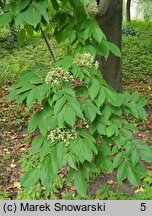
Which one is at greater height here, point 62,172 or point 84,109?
point 84,109

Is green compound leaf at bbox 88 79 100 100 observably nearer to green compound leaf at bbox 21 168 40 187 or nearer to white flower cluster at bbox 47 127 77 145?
white flower cluster at bbox 47 127 77 145

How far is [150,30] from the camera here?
14.6 metres

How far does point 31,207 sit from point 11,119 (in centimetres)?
328

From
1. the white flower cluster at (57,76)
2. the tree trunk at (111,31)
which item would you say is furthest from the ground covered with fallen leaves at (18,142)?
the white flower cluster at (57,76)

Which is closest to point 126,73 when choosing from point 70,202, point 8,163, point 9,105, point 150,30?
point 9,105

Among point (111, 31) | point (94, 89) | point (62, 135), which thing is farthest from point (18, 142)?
point (94, 89)

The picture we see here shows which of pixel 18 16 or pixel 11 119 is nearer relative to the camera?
pixel 18 16

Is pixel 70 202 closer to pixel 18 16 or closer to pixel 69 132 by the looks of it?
pixel 69 132

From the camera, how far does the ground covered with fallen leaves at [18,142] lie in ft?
12.4

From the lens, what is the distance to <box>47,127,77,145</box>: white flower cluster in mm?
1907

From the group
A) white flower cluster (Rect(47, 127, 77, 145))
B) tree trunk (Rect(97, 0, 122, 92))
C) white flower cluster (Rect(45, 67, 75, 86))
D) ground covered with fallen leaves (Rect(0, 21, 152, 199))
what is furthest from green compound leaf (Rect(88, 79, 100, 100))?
tree trunk (Rect(97, 0, 122, 92))

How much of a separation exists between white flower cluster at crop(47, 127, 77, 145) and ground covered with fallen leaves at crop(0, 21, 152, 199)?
0.97 metres

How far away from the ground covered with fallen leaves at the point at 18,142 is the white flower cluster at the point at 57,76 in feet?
3.36

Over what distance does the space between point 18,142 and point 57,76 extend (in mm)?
3274
